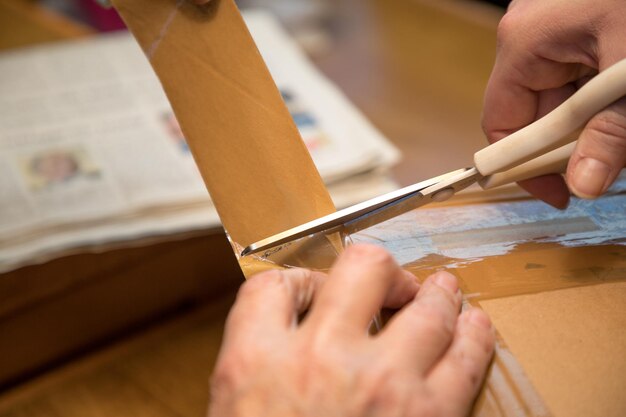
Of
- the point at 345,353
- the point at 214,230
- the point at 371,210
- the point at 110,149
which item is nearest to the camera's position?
the point at 345,353

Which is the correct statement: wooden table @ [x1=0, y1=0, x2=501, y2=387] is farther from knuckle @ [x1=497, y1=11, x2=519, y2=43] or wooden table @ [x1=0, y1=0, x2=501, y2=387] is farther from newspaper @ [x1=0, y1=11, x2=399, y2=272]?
knuckle @ [x1=497, y1=11, x2=519, y2=43]

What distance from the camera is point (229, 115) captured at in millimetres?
470

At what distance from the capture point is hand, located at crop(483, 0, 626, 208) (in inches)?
16.9

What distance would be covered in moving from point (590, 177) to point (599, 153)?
0.05 ft

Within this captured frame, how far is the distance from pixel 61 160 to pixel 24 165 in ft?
0.14

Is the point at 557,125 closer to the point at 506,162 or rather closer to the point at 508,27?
the point at 506,162

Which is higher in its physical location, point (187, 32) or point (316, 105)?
point (187, 32)

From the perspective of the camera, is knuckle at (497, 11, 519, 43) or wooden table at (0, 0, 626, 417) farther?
knuckle at (497, 11, 519, 43)

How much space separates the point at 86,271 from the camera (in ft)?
2.32

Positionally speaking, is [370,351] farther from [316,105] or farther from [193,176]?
[316,105]

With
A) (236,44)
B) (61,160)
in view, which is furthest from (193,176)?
(236,44)

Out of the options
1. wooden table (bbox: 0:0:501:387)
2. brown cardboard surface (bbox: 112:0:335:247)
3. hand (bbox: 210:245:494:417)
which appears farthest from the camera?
wooden table (bbox: 0:0:501:387)

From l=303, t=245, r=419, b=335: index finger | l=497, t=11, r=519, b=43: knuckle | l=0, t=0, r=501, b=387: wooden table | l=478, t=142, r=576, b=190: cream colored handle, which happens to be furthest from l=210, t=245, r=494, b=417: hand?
l=0, t=0, r=501, b=387: wooden table

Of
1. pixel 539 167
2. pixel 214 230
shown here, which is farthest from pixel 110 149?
pixel 539 167
